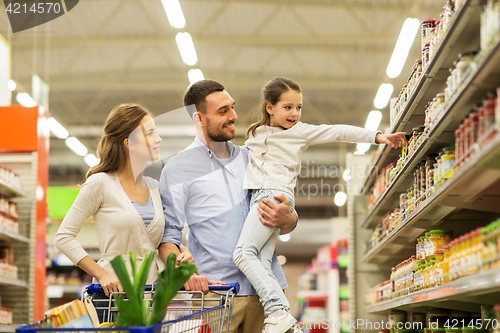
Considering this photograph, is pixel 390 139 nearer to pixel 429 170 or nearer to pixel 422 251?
pixel 429 170

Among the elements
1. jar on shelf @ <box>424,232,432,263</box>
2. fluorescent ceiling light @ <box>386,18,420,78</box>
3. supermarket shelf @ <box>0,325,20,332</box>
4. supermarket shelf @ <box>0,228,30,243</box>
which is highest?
fluorescent ceiling light @ <box>386,18,420,78</box>

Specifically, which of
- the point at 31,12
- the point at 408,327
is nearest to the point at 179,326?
the point at 408,327

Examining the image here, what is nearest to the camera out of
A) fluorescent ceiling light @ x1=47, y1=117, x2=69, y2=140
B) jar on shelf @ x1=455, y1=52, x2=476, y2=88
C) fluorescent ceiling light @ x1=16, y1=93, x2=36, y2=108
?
jar on shelf @ x1=455, y1=52, x2=476, y2=88

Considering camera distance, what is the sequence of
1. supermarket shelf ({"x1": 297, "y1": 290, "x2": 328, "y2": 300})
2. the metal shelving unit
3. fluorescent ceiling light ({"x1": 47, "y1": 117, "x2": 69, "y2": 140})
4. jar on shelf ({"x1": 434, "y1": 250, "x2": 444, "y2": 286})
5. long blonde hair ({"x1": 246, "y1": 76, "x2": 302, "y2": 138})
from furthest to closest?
supermarket shelf ({"x1": 297, "y1": 290, "x2": 328, "y2": 300}), fluorescent ceiling light ({"x1": 47, "y1": 117, "x2": 69, "y2": 140}), the metal shelving unit, long blonde hair ({"x1": 246, "y1": 76, "x2": 302, "y2": 138}), jar on shelf ({"x1": 434, "y1": 250, "x2": 444, "y2": 286})

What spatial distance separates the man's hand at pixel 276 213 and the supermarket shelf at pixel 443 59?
2.82 ft

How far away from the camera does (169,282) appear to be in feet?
5.39

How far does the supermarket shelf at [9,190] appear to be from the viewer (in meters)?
5.34

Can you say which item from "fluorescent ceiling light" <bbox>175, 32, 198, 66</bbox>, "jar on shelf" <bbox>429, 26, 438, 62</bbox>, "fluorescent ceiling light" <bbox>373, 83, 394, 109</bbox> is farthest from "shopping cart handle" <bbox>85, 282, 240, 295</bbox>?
"fluorescent ceiling light" <bbox>373, 83, 394, 109</bbox>

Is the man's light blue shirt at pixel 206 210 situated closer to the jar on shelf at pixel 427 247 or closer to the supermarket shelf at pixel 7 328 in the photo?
the jar on shelf at pixel 427 247

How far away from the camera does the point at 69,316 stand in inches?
70.7

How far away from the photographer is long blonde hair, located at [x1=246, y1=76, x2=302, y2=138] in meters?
3.05

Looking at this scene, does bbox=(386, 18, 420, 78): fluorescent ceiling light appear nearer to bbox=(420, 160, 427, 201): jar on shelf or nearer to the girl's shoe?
bbox=(420, 160, 427, 201): jar on shelf

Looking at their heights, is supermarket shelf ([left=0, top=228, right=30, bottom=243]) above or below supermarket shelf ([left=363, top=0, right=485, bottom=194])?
below

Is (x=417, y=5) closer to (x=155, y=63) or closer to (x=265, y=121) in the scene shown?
(x=155, y=63)
